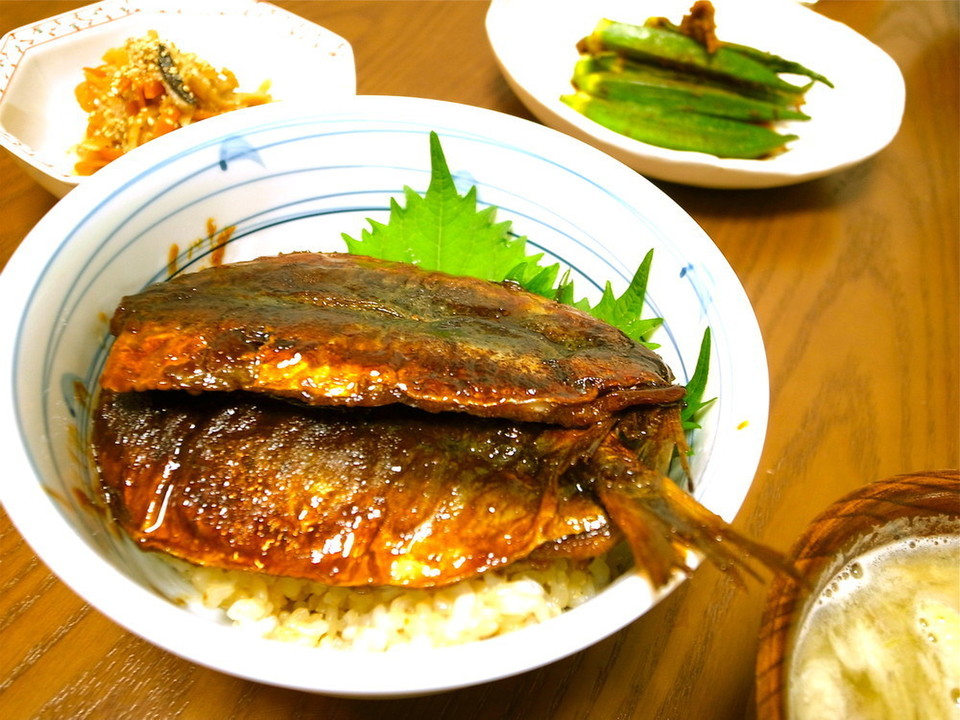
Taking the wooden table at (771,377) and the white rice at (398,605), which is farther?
the wooden table at (771,377)

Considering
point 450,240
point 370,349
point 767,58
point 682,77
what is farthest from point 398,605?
point 767,58

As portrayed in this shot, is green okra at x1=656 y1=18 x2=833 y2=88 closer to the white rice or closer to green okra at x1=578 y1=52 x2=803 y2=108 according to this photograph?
green okra at x1=578 y1=52 x2=803 y2=108

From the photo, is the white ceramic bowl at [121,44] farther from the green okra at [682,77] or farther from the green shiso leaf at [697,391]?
the green shiso leaf at [697,391]

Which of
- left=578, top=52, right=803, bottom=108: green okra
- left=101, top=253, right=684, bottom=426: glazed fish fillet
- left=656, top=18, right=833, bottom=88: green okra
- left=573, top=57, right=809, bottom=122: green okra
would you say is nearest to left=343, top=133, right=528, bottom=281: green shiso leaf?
left=101, top=253, right=684, bottom=426: glazed fish fillet

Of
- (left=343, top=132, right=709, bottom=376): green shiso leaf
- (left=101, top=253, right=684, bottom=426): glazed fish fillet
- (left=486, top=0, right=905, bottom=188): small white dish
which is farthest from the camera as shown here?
(left=486, top=0, right=905, bottom=188): small white dish

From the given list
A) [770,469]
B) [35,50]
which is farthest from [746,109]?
[35,50]

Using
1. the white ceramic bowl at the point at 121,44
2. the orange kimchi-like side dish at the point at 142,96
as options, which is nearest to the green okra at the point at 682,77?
the white ceramic bowl at the point at 121,44

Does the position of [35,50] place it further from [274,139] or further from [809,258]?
[809,258]
